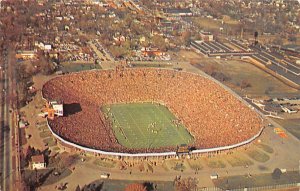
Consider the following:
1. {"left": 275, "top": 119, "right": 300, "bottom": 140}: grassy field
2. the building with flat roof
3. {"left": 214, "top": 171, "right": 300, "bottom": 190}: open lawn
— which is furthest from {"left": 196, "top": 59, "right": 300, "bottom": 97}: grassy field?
the building with flat roof

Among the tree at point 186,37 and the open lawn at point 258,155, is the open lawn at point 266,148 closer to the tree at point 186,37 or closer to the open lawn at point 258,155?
the open lawn at point 258,155

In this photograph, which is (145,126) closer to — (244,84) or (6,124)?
(6,124)

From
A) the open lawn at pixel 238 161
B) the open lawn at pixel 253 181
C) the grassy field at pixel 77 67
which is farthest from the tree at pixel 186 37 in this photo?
the open lawn at pixel 253 181

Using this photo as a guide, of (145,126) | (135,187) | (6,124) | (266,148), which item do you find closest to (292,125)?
(266,148)

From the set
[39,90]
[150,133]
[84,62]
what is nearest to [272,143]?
[150,133]

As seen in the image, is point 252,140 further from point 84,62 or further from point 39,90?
point 84,62
